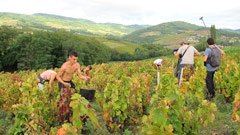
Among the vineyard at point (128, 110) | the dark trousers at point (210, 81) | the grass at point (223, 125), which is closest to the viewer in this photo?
the vineyard at point (128, 110)

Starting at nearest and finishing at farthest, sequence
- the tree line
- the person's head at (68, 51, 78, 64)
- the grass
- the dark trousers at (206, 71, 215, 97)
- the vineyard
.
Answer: the vineyard < the grass < the person's head at (68, 51, 78, 64) < the dark trousers at (206, 71, 215, 97) < the tree line

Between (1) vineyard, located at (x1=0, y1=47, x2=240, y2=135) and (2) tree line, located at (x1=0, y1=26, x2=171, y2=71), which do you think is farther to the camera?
(2) tree line, located at (x1=0, y1=26, x2=171, y2=71)

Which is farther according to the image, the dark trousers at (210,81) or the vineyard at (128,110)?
the dark trousers at (210,81)

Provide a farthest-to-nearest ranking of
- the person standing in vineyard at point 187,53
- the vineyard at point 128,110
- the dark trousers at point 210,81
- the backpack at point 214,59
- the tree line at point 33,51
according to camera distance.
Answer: the tree line at point 33,51, the person standing in vineyard at point 187,53, the dark trousers at point 210,81, the backpack at point 214,59, the vineyard at point 128,110

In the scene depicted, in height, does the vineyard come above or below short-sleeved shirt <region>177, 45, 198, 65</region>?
below

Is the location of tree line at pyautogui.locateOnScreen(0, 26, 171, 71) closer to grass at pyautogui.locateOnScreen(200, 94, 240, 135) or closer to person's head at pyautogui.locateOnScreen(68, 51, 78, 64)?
person's head at pyautogui.locateOnScreen(68, 51, 78, 64)

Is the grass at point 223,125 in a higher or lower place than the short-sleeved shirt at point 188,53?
lower

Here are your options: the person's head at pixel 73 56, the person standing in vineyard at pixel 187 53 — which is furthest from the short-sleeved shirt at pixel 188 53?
the person's head at pixel 73 56

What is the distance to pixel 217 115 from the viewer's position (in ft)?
16.6

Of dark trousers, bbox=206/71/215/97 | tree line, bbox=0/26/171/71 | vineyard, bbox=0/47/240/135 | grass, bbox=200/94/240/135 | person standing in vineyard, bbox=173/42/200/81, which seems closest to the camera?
vineyard, bbox=0/47/240/135

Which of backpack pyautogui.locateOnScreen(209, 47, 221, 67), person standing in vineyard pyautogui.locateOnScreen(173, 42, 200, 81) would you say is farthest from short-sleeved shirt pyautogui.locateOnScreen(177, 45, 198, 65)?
backpack pyautogui.locateOnScreen(209, 47, 221, 67)

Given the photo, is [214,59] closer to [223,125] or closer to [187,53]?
[187,53]

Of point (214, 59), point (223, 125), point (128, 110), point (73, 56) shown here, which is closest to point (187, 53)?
point (214, 59)

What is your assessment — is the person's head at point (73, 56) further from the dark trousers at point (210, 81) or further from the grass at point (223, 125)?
the dark trousers at point (210, 81)
